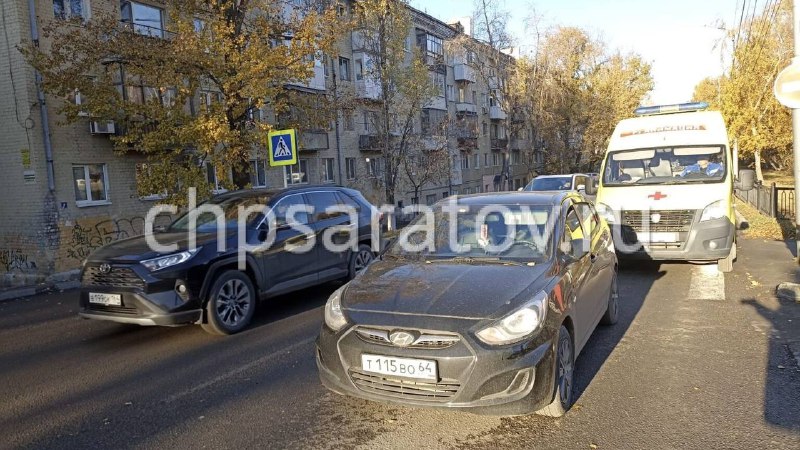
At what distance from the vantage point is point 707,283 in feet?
27.2

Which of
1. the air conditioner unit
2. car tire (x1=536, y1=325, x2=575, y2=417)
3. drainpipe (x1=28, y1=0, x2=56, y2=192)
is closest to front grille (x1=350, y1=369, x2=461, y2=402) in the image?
car tire (x1=536, y1=325, x2=575, y2=417)

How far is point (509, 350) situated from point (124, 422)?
287 centimetres

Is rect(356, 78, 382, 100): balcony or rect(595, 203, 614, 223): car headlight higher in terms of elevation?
rect(356, 78, 382, 100): balcony

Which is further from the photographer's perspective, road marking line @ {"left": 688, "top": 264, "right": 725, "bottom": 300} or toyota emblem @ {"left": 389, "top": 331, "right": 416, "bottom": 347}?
road marking line @ {"left": 688, "top": 264, "right": 725, "bottom": 300}

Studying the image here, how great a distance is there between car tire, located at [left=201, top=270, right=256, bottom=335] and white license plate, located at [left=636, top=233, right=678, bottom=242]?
600 centimetres

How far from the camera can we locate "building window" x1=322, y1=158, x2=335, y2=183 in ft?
98.7

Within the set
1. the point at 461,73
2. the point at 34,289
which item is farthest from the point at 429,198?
the point at 34,289

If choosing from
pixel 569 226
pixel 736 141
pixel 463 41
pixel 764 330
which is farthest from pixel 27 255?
pixel 736 141

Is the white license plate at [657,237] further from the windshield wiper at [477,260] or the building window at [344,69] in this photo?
the building window at [344,69]

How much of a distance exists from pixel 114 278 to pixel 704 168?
9.02m

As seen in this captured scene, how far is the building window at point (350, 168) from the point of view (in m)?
32.0

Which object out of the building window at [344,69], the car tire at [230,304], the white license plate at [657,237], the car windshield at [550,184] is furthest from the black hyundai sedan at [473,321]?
the building window at [344,69]

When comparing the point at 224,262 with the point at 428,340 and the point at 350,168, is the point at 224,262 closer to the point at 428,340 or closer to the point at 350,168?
the point at 428,340

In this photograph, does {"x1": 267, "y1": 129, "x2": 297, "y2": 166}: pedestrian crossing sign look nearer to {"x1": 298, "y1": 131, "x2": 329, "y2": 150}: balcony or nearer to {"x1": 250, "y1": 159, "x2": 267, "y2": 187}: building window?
{"x1": 250, "y1": 159, "x2": 267, "y2": 187}: building window
